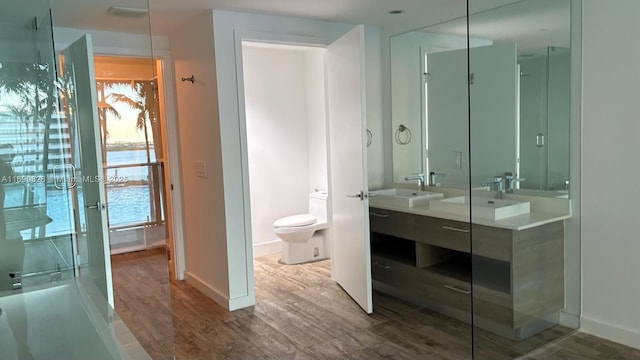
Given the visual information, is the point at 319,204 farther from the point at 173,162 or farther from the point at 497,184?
the point at 497,184

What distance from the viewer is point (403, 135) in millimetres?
4230

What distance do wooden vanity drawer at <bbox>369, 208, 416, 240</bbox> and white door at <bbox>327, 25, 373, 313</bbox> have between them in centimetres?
26

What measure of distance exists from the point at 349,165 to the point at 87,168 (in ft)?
5.93

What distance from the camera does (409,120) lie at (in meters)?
4.16

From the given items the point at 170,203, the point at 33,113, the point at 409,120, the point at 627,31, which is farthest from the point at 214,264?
the point at 627,31

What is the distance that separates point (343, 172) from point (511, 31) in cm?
155

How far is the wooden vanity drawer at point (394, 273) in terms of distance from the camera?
3.57 m

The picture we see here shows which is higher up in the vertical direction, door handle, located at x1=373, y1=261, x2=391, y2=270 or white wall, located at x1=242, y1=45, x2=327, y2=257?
white wall, located at x1=242, y1=45, x2=327, y2=257

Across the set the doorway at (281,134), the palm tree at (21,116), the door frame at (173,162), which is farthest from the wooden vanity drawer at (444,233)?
the palm tree at (21,116)

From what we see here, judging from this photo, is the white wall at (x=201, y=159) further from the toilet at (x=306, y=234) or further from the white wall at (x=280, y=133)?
the white wall at (x=280, y=133)

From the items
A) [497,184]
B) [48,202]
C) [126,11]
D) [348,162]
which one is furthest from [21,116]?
[497,184]

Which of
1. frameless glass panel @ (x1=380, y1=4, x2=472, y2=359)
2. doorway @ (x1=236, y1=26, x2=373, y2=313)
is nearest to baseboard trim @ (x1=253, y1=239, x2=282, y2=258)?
doorway @ (x1=236, y1=26, x2=373, y2=313)

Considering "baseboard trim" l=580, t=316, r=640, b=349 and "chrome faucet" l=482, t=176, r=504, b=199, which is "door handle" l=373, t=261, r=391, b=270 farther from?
"baseboard trim" l=580, t=316, r=640, b=349

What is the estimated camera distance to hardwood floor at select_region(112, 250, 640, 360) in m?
2.82
